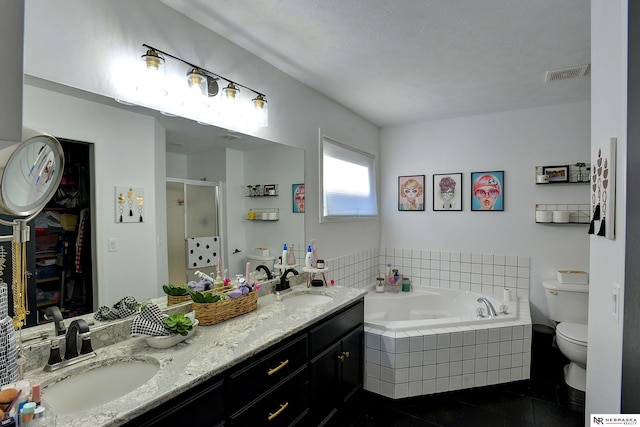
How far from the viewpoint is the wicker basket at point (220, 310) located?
1577mm

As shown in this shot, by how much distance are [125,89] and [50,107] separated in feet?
1.06

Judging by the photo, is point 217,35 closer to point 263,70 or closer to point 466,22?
point 263,70

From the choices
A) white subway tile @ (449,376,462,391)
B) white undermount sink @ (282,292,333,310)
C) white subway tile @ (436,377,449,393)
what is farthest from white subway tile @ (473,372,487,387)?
white undermount sink @ (282,292,333,310)

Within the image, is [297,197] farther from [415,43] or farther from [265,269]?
[415,43]

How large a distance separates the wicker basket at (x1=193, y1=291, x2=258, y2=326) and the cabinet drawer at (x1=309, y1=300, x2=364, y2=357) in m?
0.41

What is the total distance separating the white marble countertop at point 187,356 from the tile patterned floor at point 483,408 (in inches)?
36.3

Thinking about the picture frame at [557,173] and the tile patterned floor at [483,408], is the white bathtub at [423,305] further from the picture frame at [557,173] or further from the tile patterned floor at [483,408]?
the picture frame at [557,173]

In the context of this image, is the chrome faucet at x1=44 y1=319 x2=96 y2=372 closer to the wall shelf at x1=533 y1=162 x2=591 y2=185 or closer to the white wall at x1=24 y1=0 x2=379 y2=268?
the white wall at x1=24 y1=0 x2=379 y2=268

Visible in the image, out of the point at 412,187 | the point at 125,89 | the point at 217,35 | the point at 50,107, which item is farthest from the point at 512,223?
the point at 50,107

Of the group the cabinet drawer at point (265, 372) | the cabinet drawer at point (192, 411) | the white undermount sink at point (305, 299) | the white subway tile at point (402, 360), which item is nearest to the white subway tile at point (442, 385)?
the white subway tile at point (402, 360)

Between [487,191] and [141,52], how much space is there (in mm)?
3325

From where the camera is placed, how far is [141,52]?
4.92 ft

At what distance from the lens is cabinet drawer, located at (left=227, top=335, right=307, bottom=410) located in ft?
4.11

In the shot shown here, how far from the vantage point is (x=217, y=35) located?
1868mm
